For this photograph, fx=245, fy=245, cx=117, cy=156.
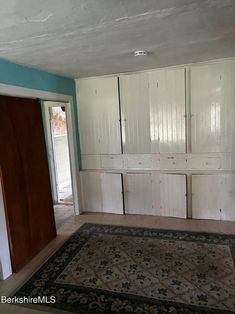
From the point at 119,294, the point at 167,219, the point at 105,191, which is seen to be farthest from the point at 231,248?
the point at 105,191

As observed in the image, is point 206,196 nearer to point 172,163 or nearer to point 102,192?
point 172,163

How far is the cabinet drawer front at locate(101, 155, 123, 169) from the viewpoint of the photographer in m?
4.23

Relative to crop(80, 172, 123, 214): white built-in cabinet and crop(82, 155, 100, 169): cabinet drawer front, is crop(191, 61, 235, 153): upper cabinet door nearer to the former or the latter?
crop(80, 172, 123, 214): white built-in cabinet

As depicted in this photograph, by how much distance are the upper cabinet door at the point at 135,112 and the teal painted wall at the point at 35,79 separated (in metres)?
0.88

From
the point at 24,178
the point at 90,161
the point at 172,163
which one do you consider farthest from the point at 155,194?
the point at 24,178

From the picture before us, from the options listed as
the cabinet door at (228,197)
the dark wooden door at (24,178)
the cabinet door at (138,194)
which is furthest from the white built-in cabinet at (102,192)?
the cabinet door at (228,197)

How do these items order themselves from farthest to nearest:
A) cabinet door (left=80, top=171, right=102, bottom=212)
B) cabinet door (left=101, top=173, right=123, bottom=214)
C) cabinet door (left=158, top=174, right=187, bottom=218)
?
cabinet door (left=80, top=171, right=102, bottom=212) < cabinet door (left=101, top=173, right=123, bottom=214) < cabinet door (left=158, top=174, right=187, bottom=218)

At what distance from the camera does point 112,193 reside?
14.0ft

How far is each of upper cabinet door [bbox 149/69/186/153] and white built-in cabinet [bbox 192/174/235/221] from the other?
0.59 meters

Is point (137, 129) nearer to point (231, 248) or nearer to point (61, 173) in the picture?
point (231, 248)

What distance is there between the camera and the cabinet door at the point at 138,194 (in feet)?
13.3

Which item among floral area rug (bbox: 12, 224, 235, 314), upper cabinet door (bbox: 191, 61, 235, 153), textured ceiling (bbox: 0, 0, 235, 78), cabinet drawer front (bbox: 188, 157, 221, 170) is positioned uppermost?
textured ceiling (bbox: 0, 0, 235, 78)

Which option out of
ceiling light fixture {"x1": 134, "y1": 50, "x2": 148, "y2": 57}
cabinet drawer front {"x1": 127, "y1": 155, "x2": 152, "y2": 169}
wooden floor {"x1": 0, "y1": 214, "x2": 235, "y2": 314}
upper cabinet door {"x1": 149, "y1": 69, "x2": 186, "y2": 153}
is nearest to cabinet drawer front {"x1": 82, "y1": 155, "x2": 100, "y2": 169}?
cabinet drawer front {"x1": 127, "y1": 155, "x2": 152, "y2": 169}

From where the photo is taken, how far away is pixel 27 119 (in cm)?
301
